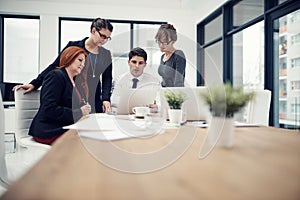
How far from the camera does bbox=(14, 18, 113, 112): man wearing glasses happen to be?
91.2 inches

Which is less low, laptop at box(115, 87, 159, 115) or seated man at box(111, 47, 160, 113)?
seated man at box(111, 47, 160, 113)

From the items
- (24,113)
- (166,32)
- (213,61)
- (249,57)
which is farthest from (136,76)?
(213,61)

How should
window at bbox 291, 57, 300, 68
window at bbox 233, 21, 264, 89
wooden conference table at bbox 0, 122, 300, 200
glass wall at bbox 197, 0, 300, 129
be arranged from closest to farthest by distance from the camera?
wooden conference table at bbox 0, 122, 300, 200 < window at bbox 291, 57, 300, 68 < glass wall at bbox 197, 0, 300, 129 < window at bbox 233, 21, 264, 89

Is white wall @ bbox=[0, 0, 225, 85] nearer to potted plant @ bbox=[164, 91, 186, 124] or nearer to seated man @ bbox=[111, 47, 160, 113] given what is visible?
seated man @ bbox=[111, 47, 160, 113]

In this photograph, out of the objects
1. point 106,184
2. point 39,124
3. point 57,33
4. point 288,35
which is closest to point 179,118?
point 39,124

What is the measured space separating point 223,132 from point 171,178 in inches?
15.6

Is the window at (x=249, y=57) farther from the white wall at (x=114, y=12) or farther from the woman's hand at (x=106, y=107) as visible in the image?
the woman's hand at (x=106, y=107)

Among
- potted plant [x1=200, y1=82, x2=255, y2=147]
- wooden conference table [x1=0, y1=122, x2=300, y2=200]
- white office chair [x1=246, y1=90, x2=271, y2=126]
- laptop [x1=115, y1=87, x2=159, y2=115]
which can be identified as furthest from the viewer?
laptop [x1=115, y1=87, x2=159, y2=115]

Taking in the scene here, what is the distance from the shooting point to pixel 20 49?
591 centimetres

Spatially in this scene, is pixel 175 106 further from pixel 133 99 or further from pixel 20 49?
pixel 20 49

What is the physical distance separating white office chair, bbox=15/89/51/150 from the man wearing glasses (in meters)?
0.43

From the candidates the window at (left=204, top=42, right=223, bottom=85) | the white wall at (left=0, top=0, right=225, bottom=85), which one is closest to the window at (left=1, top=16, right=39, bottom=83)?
the white wall at (left=0, top=0, right=225, bottom=85)

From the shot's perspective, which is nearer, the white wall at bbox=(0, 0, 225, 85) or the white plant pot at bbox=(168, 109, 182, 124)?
the white plant pot at bbox=(168, 109, 182, 124)

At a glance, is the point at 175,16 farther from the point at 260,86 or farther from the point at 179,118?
the point at 179,118
